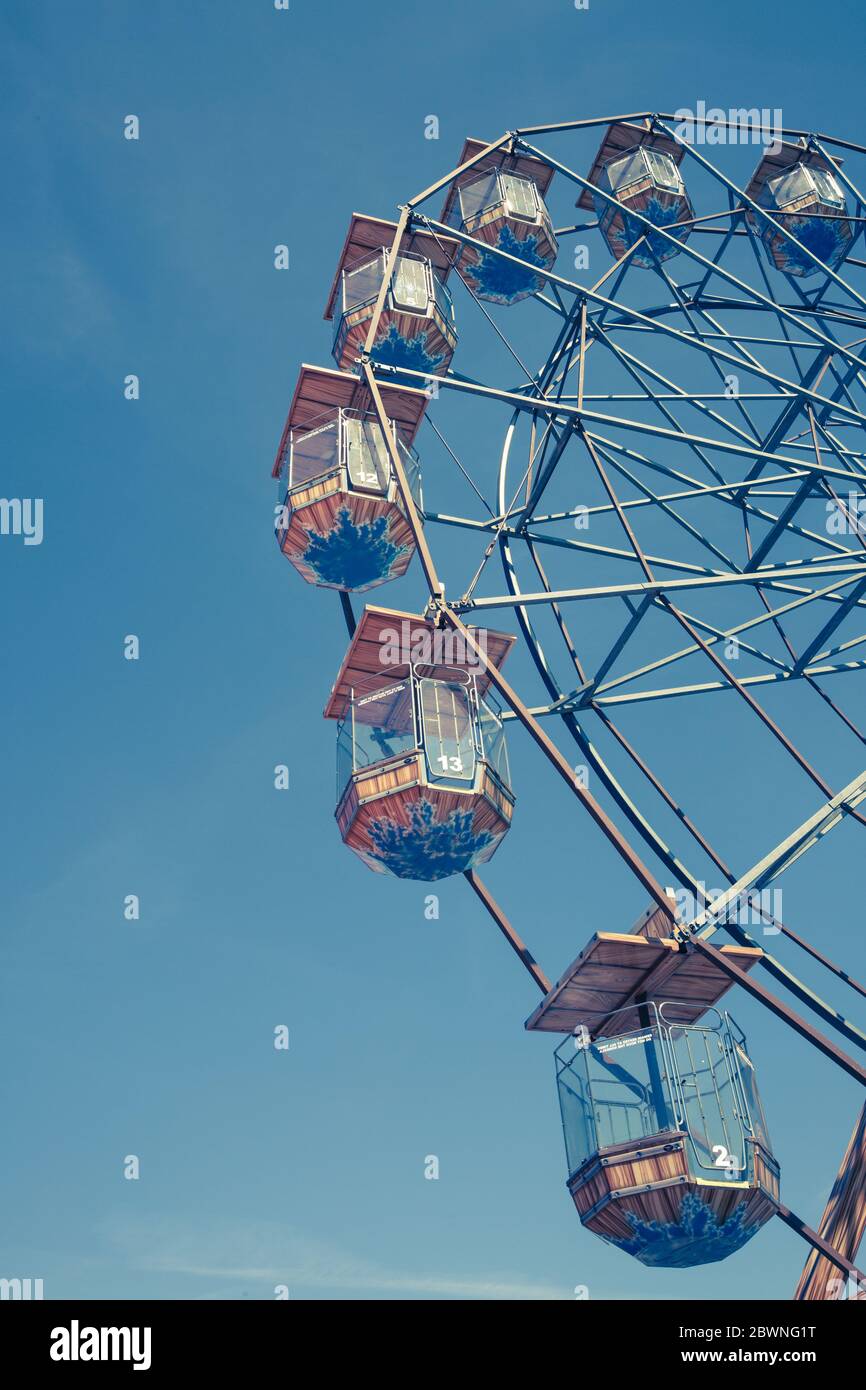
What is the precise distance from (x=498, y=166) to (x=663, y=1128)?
14594mm

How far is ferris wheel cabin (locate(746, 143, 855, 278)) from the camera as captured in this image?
2145 centimetres

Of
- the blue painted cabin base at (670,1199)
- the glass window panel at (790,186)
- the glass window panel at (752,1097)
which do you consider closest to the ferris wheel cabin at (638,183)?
the glass window panel at (790,186)

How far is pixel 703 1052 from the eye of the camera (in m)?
11.5

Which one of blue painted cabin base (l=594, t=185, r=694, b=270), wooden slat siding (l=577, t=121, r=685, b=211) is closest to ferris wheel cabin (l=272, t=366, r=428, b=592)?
blue painted cabin base (l=594, t=185, r=694, b=270)

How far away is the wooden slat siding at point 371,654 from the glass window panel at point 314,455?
3039 mm

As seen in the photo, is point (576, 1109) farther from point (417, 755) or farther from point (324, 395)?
point (324, 395)

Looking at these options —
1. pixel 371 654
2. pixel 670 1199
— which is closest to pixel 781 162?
pixel 371 654

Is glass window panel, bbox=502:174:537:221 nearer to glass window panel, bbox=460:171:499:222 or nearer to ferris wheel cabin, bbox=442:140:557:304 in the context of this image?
ferris wheel cabin, bbox=442:140:557:304

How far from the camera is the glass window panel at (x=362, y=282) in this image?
1897 cm

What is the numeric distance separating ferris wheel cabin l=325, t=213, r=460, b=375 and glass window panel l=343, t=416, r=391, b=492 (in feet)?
7.47

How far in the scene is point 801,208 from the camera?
2180cm
